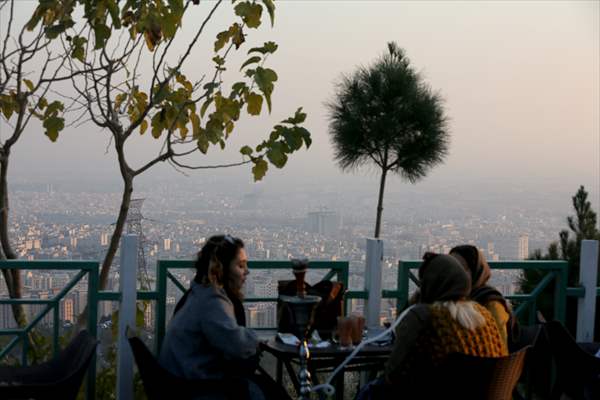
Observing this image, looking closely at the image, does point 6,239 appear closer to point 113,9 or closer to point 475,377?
point 113,9

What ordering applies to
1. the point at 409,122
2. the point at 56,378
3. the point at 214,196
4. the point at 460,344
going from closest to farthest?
the point at 460,344, the point at 56,378, the point at 214,196, the point at 409,122

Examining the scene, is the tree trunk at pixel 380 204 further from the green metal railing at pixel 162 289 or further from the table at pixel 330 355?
the table at pixel 330 355

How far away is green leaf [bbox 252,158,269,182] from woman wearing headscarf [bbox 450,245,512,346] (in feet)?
6.48

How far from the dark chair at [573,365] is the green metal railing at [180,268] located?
1.34 meters

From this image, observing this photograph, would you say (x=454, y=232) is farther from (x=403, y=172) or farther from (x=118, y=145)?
(x=118, y=145)

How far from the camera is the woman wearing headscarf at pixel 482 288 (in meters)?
4.05

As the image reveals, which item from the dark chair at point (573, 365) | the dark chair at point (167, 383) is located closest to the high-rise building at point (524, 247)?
the dark chair at point (573, 365)

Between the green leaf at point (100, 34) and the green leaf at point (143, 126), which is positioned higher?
the green leaf at point (100, 34)

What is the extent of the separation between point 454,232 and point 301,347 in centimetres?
821

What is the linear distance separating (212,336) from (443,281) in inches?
38.8

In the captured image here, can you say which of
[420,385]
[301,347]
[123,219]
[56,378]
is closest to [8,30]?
[123,219]

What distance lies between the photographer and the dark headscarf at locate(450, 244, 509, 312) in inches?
163

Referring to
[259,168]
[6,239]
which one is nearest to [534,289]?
[259,168]

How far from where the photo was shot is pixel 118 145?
6.27 metres
